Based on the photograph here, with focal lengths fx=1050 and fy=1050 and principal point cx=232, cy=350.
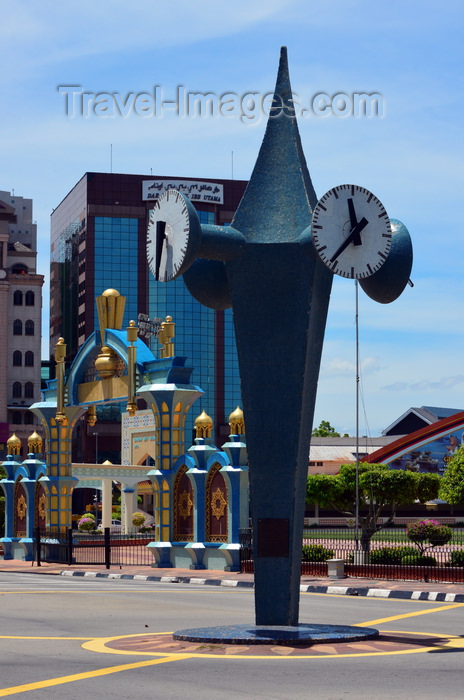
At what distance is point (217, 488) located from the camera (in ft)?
104

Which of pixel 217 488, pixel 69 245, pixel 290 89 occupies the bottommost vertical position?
pixel 217 488

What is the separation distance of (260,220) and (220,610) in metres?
7.79

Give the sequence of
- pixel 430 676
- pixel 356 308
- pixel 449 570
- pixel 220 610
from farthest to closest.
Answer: pixel 356 308, pixel 449 570, pixel 220 610, pixel 430 676

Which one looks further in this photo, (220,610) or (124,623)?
(220,610)

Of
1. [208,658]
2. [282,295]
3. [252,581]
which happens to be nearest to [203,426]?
[252,581]

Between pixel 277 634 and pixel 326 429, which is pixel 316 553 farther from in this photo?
pixel 326 429

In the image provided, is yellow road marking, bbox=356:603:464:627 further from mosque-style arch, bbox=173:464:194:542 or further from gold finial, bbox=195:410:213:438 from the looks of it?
gold finial, bbox=195:410:213:438

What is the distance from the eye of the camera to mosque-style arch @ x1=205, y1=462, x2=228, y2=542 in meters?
31.2

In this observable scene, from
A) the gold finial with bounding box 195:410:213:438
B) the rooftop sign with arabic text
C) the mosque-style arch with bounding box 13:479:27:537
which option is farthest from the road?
the rooftop sign with arabic text

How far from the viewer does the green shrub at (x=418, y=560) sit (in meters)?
27.3

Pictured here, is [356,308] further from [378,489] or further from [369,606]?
[369,606]

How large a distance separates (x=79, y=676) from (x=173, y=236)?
5.94 meters

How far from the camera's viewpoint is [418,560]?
90.1ft

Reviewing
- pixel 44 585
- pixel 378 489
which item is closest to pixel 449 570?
pixel 44 585
